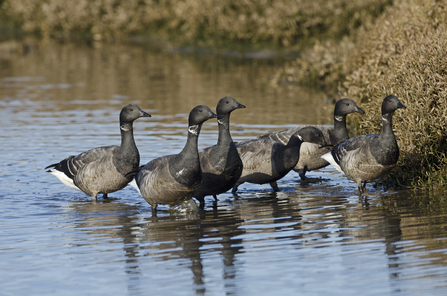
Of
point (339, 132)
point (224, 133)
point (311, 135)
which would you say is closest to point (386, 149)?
point (311, 135)

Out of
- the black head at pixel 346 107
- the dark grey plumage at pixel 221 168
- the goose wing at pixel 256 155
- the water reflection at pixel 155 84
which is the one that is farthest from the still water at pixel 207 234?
the water reflection at pixel 155 84

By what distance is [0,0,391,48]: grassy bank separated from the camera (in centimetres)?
3434

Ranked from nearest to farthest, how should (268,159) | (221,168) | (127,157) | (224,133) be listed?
1. (221,168)
2. (224,133)
3. (127,157)
4. (268,159)

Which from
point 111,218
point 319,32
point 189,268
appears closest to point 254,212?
point 111,218

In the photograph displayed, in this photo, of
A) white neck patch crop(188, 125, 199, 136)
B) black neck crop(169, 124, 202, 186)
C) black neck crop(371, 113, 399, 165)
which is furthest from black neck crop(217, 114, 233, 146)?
black neck crop(371, 113, 399, 165)

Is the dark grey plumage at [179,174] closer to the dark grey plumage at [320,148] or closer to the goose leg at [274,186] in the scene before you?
the goose leg at [274,186]

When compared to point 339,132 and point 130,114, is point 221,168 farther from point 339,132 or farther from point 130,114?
point 339,132

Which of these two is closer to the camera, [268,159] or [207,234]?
[207,234]

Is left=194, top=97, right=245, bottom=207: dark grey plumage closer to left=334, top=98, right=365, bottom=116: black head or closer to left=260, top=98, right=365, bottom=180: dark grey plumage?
left=260, top=98, right=365, bottom=180: dark grey plumage

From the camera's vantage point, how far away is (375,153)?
36.1ft

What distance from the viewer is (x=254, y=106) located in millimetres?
22203

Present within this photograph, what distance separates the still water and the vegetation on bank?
4.38ft

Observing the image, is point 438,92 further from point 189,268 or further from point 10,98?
point 10,98

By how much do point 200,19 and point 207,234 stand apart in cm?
3242
